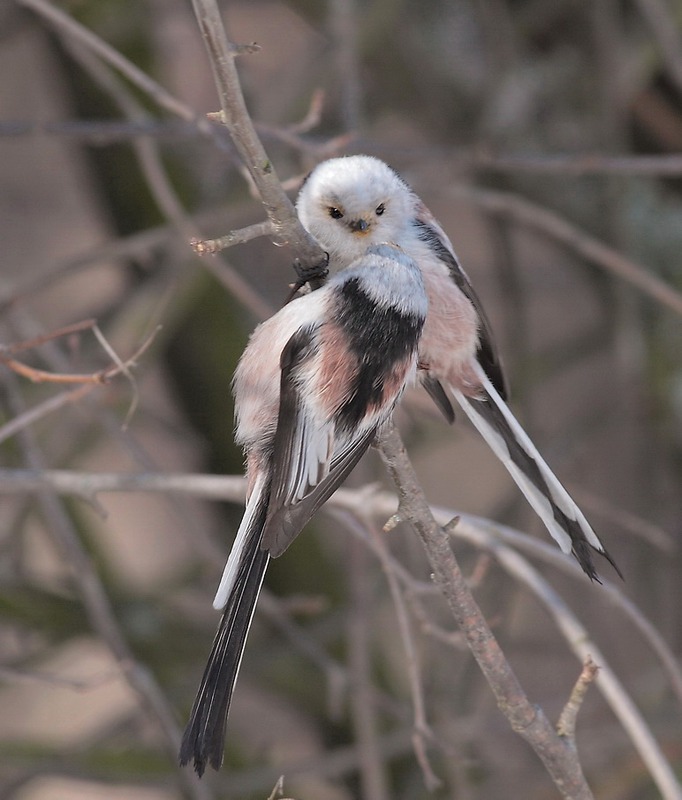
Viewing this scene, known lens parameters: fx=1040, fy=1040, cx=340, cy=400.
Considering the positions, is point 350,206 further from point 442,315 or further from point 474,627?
point 474,627

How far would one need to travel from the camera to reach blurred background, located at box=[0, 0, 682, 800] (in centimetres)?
205

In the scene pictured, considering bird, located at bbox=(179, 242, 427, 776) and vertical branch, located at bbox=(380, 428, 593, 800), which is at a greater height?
bird, located at bbox=(179, 242, 427, 776)

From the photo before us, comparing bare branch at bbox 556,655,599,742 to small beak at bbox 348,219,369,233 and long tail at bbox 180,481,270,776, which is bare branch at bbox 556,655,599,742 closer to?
long tail at bbox 180,481,270,776

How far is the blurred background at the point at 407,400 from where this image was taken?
2.05 meters

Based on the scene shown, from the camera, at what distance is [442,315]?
4.27ft

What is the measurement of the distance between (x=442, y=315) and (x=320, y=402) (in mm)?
313

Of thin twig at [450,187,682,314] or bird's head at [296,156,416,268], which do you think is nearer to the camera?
bird's head at [296,156,416,268]

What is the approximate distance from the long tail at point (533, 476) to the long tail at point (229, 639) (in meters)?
0.36

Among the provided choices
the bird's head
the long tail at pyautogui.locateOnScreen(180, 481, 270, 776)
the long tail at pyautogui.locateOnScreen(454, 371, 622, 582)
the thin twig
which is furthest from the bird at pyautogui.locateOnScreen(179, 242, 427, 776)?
the thin twig

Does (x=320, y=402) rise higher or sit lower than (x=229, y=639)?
higher

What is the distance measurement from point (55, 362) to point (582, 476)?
5.67 feet

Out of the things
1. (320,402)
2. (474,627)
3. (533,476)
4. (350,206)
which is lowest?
(474,627)

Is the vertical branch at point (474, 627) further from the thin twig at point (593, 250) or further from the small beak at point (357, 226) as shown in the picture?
the thin twig at point (593, 250)

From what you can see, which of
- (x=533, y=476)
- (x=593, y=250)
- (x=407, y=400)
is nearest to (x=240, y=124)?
(x=533, y=476)
